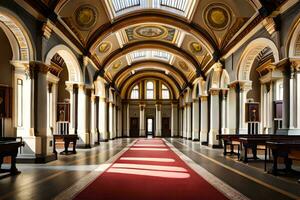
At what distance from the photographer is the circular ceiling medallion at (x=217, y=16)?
1606 cm

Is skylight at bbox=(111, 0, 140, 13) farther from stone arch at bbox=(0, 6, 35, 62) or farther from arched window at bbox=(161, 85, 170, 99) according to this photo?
arched window at bbox=(161, 85, 170, 99)

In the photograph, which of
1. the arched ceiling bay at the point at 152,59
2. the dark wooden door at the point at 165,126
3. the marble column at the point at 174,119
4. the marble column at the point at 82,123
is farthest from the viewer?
the dark wooden door at the point at 165,126

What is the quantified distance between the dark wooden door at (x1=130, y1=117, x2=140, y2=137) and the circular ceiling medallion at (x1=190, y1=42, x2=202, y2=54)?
18.9 meters

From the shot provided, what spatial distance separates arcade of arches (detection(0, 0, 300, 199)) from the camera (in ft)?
32.6

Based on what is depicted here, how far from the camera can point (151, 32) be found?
23.0m

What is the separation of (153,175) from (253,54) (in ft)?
28.4

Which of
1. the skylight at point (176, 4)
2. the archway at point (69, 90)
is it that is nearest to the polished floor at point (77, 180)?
the archway at point (69, 90)

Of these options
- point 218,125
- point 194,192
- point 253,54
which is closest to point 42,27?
point 194,192

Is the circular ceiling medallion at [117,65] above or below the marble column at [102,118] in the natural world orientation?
above

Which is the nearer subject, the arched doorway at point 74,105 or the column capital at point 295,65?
the column capital at point 295,65

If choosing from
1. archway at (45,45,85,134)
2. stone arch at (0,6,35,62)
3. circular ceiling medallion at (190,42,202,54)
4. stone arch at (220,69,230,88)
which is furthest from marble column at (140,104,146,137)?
stone arch at (0,6,35,62)

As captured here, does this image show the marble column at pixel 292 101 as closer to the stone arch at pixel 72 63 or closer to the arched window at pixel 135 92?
the stone arch at pixel 72 63

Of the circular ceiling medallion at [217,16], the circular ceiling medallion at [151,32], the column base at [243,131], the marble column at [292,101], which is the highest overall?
the circular ceiling medallion at [151,32]

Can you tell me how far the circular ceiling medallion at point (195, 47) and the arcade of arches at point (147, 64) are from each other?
98mm
